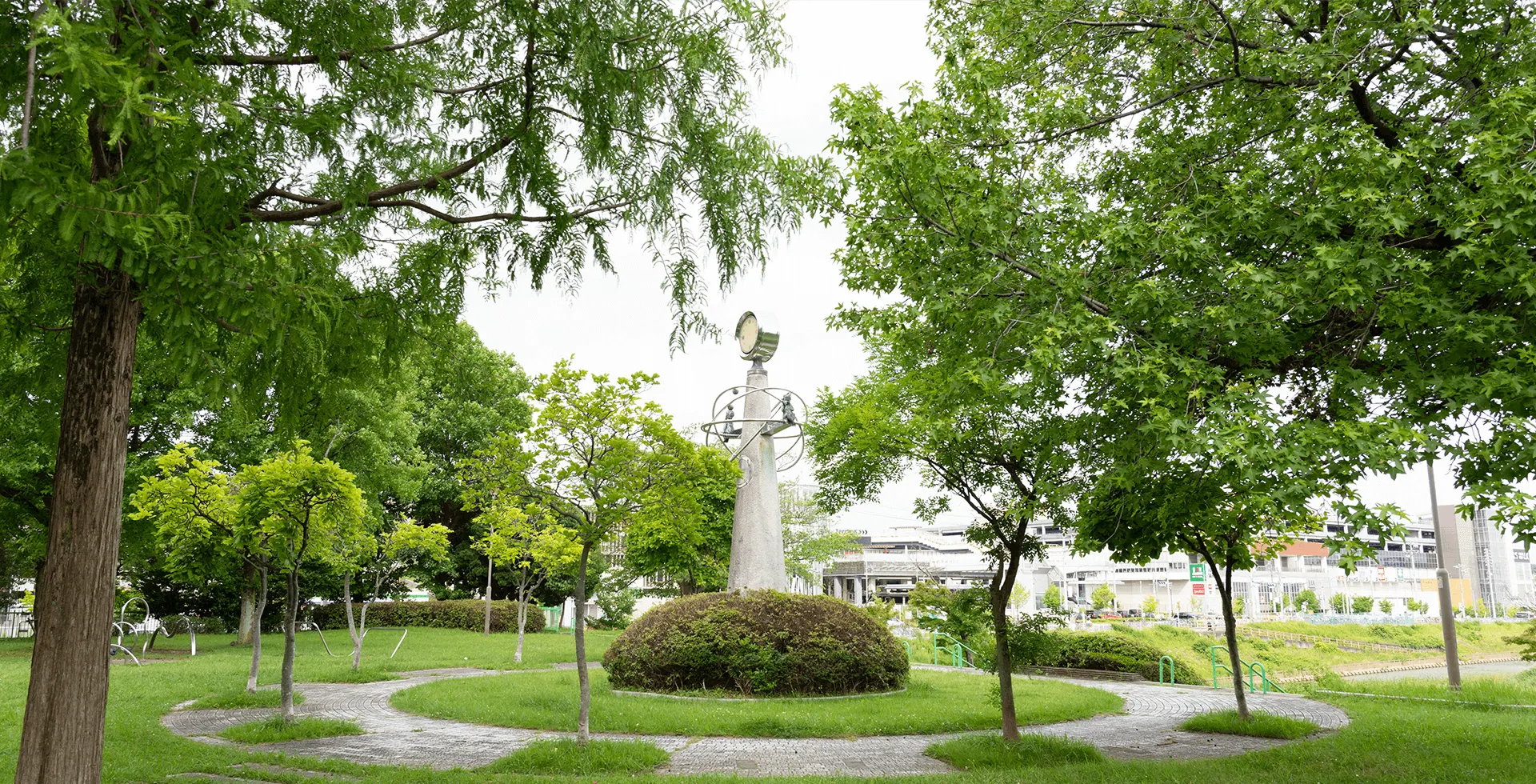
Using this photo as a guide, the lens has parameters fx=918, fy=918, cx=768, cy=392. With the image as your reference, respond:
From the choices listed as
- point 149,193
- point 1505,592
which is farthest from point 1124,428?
point 1505,592

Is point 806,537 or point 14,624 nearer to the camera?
point 14,624

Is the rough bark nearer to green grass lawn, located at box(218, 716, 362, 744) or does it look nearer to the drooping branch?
green grass lawn, located at box(218, 716, 362, 744)

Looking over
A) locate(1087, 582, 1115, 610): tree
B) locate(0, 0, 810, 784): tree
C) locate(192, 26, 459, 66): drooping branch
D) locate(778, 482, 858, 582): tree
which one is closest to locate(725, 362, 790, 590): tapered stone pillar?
locate(0, 0, 810, 784): tree

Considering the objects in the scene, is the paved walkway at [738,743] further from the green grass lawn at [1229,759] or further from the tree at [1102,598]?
the tree at [1102,598]

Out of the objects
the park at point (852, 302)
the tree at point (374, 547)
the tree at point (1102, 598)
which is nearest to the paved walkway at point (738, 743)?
the park at point (852, 302)

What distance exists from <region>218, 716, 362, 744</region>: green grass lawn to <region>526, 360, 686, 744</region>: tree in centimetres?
315

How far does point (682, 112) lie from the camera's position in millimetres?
6957

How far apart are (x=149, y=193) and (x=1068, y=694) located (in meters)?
15.6

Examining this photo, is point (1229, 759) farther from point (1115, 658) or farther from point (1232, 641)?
point (1115, 658)

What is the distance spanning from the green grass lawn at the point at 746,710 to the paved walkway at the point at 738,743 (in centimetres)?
35

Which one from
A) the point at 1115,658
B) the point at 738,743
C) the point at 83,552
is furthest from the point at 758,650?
the point at 83,552

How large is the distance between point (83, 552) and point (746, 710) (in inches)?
381

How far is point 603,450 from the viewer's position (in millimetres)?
10961

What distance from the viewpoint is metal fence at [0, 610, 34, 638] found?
30203 millimetres
